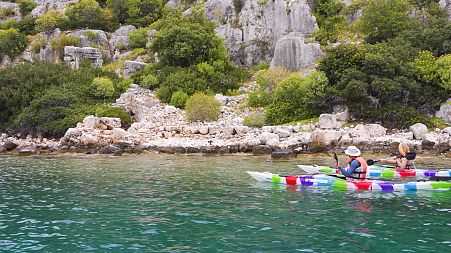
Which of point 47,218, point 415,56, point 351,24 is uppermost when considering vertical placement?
point 351,24

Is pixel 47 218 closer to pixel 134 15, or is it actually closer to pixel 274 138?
pixel 274 138

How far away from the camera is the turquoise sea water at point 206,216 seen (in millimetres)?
8375

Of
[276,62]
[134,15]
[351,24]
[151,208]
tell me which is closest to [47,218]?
[151,208]

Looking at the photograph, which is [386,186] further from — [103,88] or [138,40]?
[138,40]

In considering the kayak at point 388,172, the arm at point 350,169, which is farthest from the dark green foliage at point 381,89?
the arm at point 350,169

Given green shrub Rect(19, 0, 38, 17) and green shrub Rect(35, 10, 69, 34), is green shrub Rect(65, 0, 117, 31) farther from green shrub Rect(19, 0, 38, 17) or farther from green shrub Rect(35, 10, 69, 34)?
green shrub Rect(19, 0, 38, 17)

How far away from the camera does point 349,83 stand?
102ft

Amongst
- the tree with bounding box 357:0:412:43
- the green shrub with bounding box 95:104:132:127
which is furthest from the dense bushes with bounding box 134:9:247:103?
the tree with bounding box 357:0:412:43

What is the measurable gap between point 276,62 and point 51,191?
115ft

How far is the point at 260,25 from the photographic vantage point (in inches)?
2064

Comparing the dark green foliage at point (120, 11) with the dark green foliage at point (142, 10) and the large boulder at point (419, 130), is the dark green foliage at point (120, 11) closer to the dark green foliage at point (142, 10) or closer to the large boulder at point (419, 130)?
the dark green foliage at point (142, 10)

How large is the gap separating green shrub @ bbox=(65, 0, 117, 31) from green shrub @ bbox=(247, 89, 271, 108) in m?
38.3

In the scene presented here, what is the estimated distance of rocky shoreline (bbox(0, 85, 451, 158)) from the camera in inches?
1060

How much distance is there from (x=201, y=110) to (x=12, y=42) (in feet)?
146
